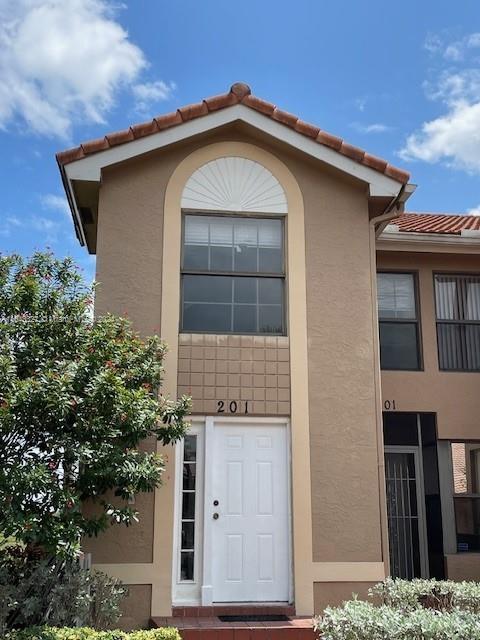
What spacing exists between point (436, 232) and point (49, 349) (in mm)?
7161

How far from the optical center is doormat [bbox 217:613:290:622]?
856 centimetres

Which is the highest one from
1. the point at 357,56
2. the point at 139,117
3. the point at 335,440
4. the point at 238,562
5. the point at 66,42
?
the point at 357,56

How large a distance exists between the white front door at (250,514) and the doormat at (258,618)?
246 millimetres

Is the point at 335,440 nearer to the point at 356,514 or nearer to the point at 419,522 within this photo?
the point at 356,514

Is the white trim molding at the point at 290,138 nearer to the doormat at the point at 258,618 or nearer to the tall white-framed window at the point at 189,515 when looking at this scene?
the tall white-framed window at the point at 189,515

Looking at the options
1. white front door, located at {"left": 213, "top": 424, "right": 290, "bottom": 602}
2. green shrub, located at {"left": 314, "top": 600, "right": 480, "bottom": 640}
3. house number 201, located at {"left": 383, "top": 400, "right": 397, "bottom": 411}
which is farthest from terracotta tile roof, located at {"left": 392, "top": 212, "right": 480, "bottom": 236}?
green shrub, located at {"left": 314, "top": 600, "right": 480, "bottom": 640}

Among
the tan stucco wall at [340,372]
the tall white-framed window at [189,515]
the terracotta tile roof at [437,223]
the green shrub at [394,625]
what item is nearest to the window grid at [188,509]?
the tall white-framed window at [189,515]

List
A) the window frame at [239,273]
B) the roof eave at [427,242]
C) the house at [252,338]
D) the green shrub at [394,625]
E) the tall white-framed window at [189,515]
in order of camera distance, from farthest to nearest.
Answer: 1. the roof eave at [427,242]
2. the window frame at [239,273]
3. the house at [252,338]
4. the tall white-framed window at [189,515]
5. the green shrub at [394,625]

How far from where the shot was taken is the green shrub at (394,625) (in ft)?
20.0

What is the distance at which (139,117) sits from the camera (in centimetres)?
1008

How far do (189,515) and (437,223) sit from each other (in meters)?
8.06

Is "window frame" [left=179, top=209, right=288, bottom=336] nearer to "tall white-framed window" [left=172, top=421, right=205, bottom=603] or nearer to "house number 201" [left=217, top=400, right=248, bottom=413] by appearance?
"house number 201" [left=217, top=400, right=248, bottom=413]

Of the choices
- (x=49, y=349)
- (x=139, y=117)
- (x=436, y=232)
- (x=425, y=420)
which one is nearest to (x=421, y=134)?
(x=436, y=232)

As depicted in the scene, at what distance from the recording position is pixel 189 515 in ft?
30.1
